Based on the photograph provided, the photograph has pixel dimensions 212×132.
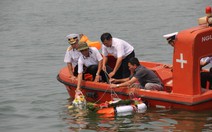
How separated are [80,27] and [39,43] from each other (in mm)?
3656

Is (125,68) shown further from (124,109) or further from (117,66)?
(124,109)

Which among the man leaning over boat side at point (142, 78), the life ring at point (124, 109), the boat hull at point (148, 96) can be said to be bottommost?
the life ring at point (124, 109)

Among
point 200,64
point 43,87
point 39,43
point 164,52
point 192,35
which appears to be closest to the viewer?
point 192,35

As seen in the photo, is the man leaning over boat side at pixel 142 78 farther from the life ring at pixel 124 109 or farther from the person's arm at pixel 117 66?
the person's arm at pixel 117 66

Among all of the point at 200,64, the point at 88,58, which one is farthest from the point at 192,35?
the point at 88,58

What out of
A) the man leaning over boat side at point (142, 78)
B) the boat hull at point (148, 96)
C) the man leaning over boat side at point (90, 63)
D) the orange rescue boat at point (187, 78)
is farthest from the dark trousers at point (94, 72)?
the orange rescue boat at point (187, 78)

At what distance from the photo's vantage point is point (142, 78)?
525 inches

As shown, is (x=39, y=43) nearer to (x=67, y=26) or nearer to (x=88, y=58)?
(x=67, y=26)

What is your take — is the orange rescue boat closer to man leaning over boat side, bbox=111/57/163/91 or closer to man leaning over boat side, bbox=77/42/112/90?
man leaning over boat side, bbox=111/57/163/91

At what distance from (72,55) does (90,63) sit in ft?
1.53

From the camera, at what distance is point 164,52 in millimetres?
21484

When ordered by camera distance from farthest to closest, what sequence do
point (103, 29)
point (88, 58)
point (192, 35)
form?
point (103, 29)
point (88, 58)
point (192, 35)

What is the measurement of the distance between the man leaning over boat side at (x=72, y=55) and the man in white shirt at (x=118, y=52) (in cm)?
57

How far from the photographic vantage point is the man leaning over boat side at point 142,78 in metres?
13.2
